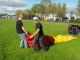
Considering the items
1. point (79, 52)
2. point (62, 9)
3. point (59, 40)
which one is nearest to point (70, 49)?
point (79, 52)

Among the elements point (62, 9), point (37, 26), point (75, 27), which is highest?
point (37, 26)

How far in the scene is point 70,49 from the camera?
1496 cm

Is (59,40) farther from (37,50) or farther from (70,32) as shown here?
(70,32)

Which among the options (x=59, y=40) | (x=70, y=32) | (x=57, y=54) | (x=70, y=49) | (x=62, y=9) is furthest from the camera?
(x=62, y=9)

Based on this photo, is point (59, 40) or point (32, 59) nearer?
point (32, 59)

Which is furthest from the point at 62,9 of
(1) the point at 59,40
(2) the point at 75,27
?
(1) the point at 59,40

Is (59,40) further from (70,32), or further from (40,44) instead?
(70,32)

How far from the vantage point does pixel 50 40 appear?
16.3 meters

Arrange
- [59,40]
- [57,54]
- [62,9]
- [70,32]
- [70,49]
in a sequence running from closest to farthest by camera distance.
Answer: [57,54], [70,49], [59,40], [70,32], [62,9]

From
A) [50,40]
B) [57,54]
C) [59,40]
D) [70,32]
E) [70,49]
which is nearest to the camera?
[57,54]

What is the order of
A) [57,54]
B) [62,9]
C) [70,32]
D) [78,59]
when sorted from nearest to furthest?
[78,59]
[57,54]
[70,32]
[62,9]

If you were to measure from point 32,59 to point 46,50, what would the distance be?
5.38 ft

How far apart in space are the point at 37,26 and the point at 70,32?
13.9 meters

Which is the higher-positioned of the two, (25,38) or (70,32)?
(25,38)
